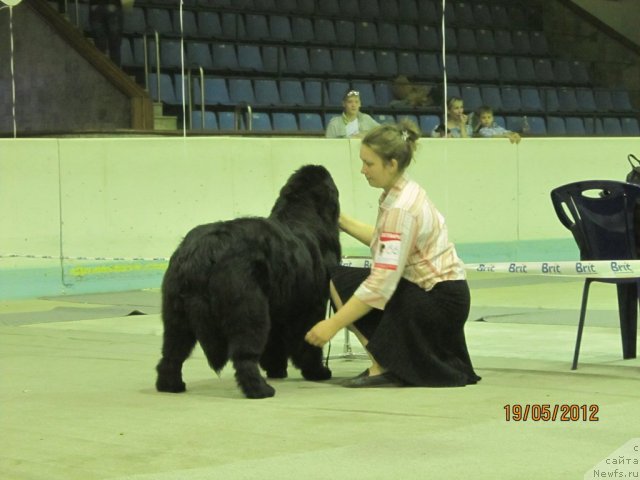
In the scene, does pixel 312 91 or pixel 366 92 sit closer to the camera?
pixel 312 91

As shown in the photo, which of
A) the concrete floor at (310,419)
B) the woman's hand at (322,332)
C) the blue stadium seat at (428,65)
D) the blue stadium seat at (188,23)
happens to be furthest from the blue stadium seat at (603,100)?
the woman's hand at (322,332)

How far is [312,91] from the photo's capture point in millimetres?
16234

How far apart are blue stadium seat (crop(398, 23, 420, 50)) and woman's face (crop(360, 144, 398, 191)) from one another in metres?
12.2

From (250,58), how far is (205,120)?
2.46 m

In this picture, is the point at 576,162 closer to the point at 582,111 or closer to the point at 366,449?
the point at 582,111

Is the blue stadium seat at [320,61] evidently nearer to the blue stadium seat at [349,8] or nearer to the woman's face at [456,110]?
the blue stadium seat at [349,8]

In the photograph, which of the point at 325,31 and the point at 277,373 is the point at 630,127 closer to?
the point at 325,31

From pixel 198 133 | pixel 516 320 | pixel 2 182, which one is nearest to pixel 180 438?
pixel 516 320

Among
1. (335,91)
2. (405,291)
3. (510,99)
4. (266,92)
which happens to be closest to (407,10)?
(510,99)

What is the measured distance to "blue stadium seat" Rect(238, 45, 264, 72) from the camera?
639 inches

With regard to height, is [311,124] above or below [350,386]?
above

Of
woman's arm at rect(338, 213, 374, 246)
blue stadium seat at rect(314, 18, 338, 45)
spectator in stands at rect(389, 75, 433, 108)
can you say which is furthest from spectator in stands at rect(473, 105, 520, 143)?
woman's arm at rect(338, 213, 374, 246)

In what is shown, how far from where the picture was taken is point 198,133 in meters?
13.3

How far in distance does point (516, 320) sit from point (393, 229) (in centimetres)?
349
